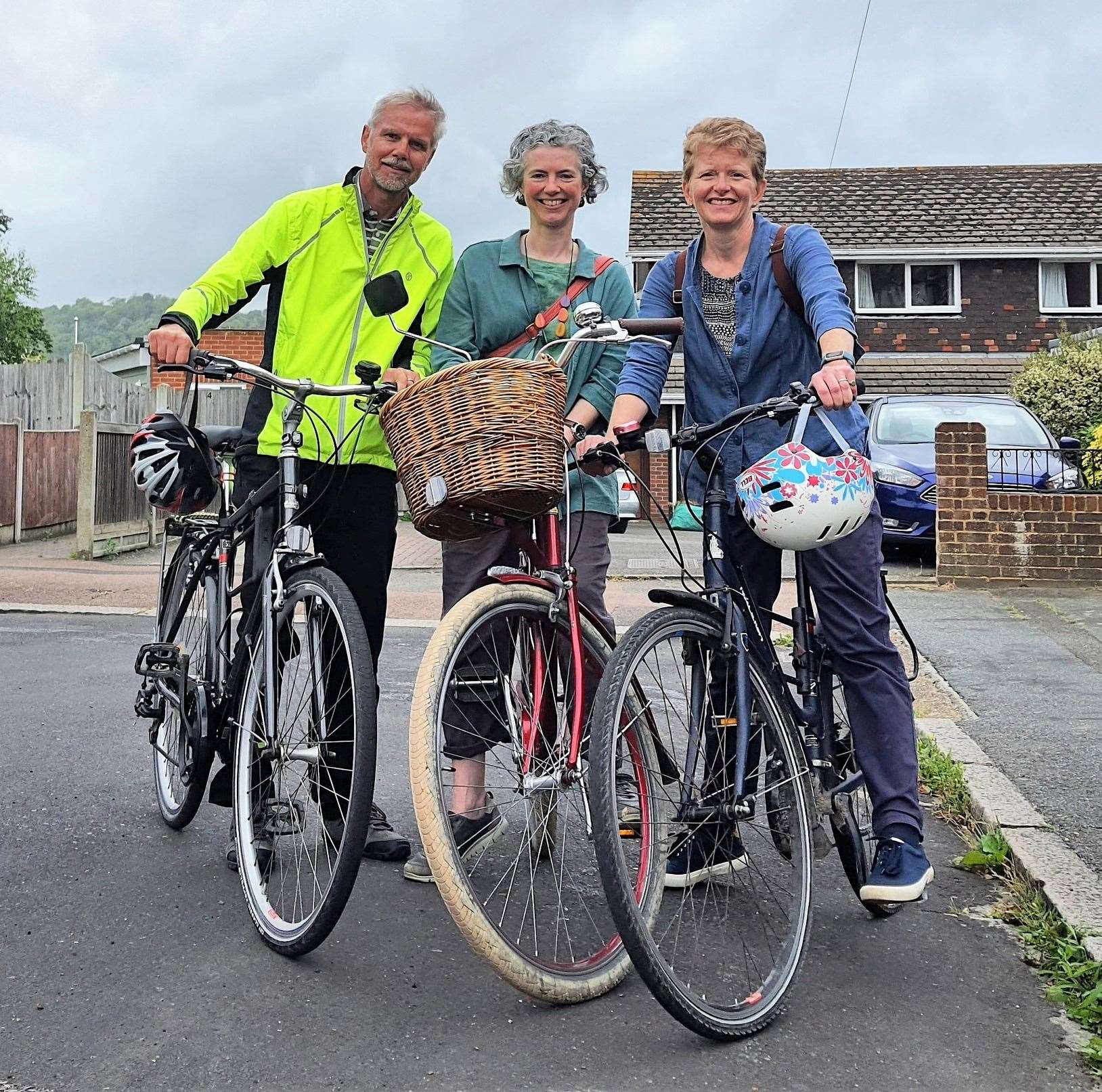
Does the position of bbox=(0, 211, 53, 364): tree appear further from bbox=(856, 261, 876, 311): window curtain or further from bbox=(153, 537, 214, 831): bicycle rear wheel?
bbox=(153, 537, 214, 831): bicycle rear wheel

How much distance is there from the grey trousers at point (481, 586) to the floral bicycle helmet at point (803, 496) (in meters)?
0.45

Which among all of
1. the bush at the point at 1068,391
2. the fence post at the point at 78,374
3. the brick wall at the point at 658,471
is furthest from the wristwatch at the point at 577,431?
the brick wall at the point at 658,471

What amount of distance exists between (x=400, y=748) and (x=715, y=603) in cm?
278

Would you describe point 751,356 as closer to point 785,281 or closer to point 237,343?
point 785,281

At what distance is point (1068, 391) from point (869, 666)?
17830 millimetres

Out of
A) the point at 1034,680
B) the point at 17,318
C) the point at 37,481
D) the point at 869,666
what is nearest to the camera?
the point at 869,666

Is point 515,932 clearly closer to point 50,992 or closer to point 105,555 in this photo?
point 50,992

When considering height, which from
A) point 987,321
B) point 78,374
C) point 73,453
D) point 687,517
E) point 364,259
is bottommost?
point 687,517

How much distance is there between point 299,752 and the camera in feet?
11.1

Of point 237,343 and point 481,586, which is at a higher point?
point 237,343

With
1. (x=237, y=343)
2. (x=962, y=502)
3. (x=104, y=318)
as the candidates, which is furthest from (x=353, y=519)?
(x=104, y=318)

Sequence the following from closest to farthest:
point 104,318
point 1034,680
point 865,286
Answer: point 1034,680, point 865,286, point 104,318

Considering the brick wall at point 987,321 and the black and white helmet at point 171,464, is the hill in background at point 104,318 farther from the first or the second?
the black and white helmet at point 171,464

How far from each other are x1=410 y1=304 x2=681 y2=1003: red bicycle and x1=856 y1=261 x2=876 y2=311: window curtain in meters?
28.3
